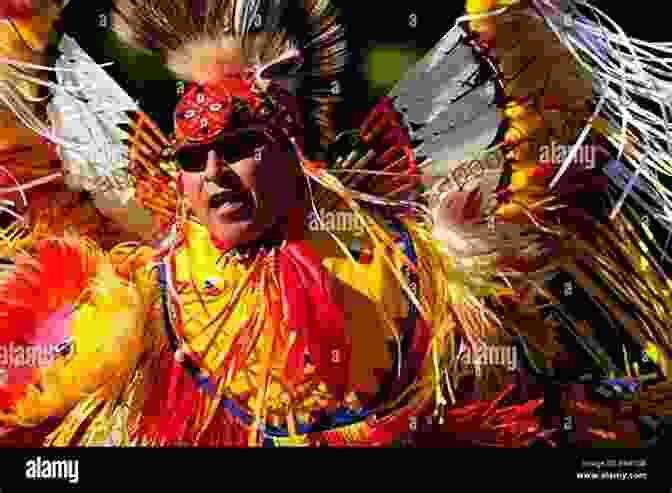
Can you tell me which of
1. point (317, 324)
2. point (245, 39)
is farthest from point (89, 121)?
point (317, 324)

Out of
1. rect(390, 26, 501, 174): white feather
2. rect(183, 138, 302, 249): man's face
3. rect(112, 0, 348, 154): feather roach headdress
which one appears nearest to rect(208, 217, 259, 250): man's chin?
rect(183, 138, 302, 249): man's face

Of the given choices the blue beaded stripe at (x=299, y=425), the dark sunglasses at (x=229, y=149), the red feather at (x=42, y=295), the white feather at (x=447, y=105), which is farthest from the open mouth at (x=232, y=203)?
the white feather at (x=447, y=105)

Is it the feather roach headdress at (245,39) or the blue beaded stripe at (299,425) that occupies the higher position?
the feather roach headdress at (245,39)

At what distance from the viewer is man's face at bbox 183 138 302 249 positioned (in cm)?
491

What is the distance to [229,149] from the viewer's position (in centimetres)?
490

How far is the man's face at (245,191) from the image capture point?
491 cm

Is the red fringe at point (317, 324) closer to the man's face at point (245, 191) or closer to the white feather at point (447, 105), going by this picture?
the man's face at point (245, 191)

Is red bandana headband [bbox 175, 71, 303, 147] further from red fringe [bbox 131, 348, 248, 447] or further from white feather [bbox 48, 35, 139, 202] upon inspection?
red fringe [bbox 131, 348, 248, 447]

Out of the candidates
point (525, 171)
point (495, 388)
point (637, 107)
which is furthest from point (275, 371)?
point (637, 107)

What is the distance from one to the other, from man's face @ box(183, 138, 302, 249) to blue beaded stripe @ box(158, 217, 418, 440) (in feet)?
1.15

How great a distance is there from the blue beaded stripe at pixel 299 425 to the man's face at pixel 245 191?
1.15 feet

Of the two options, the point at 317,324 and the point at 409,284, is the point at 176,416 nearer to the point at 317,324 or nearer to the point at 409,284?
the point at 317,324

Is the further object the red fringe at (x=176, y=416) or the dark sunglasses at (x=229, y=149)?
the red fringe at (x=176, y=416)

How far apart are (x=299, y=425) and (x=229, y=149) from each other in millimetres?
1049
